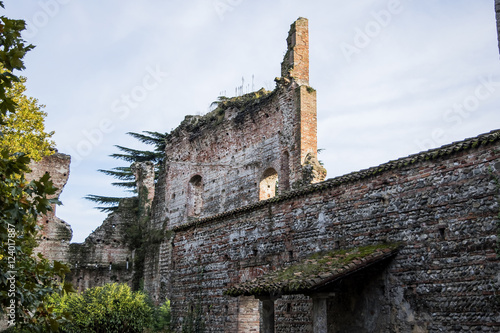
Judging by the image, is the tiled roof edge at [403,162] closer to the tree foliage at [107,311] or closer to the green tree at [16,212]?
the tree foliage at [107,311]

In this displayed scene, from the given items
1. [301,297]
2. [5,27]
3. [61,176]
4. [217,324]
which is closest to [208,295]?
[217,324]

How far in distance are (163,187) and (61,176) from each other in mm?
5380

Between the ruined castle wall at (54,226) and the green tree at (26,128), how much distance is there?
1153cm

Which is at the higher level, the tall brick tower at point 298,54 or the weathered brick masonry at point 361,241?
the tall brick tower at point 298,54

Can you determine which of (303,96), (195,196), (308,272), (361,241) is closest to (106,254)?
(195,196)

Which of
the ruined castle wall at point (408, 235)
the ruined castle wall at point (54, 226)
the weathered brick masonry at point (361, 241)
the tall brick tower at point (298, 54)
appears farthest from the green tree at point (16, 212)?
the ruined castle wall at point (54, 226)

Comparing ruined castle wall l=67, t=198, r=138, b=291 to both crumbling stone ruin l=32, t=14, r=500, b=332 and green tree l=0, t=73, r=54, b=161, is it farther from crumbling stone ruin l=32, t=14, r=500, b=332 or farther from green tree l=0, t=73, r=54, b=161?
green tree l=0, t=73, r=54, b=161

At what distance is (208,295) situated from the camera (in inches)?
595

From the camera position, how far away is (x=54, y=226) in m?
26.3

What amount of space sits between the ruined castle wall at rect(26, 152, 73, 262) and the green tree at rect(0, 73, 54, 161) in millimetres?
11526

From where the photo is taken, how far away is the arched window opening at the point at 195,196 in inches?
987

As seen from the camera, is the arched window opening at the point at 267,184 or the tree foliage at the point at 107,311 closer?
the tree foliage at the point at 107,311

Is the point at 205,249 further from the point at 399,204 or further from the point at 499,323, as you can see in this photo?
the point at 499,323

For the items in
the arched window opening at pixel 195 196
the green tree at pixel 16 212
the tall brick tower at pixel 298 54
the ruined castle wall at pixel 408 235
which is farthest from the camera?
the arched window opening at pixel 195 196
